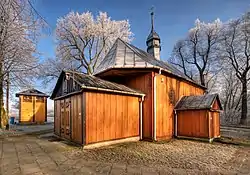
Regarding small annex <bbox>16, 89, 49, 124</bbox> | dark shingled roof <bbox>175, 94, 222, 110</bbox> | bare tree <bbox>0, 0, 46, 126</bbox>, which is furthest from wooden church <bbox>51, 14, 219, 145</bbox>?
small annex <bbox>16, 89, 49, 124</bbox>

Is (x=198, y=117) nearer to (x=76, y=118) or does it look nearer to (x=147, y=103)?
(x=147, y=103)

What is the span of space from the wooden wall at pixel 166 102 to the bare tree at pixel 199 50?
45.6 ft

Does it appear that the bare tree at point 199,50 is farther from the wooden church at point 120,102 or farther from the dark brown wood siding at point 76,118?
the dark brown wood siding at point 76,118

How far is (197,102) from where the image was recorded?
37.2 feet

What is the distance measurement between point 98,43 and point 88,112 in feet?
57.4

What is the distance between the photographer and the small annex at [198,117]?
10.5m

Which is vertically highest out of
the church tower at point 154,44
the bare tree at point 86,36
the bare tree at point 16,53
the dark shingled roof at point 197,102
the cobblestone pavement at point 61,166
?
the bare tree at point 86,36

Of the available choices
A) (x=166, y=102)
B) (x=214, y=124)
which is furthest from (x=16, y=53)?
(x=214, y=124)

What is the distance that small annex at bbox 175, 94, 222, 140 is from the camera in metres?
10.5

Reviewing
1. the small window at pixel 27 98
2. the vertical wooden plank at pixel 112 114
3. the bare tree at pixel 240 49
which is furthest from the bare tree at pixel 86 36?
the vertical wooden plank at pixel 112 114

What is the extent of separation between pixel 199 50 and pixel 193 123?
18.3 m

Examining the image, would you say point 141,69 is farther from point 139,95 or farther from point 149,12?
point 149,12

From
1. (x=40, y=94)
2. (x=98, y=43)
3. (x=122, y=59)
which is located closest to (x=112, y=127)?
(x=122, y=59)

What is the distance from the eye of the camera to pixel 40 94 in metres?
21.6
